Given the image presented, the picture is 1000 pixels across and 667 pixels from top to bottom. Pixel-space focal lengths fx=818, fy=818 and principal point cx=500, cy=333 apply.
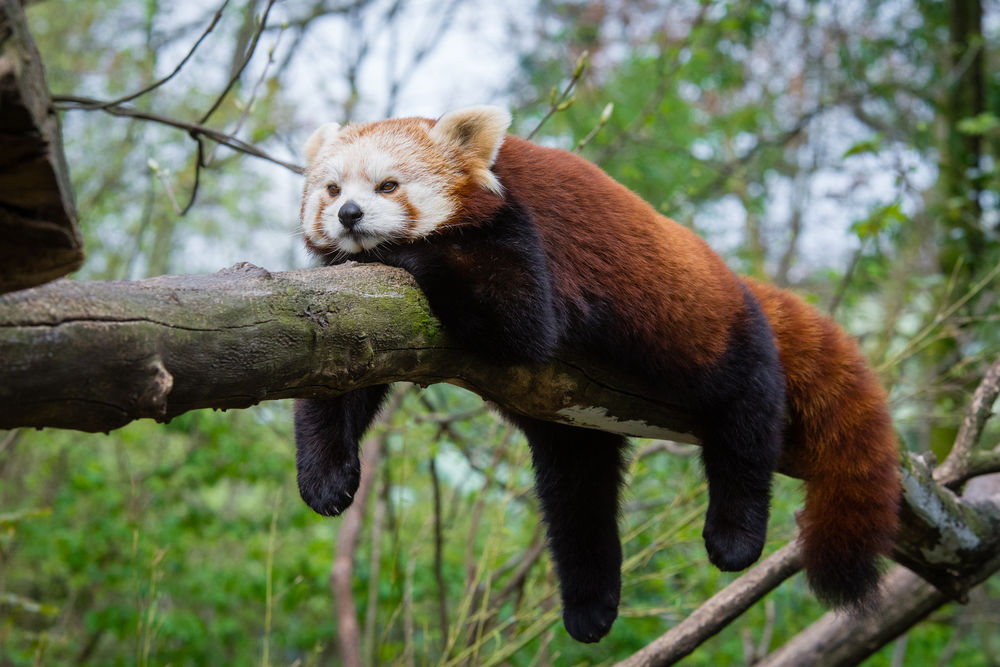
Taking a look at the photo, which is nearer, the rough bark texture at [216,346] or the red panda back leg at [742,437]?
the rough bark texture at [216,346]

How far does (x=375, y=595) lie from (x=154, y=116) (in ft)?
9.96

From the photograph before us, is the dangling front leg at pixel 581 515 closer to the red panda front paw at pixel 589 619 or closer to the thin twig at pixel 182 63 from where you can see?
the red panda front paw at pixel 589 619

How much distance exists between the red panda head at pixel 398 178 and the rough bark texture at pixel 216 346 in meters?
0.51

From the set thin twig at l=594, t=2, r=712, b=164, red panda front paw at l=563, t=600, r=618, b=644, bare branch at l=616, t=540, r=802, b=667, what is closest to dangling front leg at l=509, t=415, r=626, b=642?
red panda front paw at l=563, t=600, r=618, b=644

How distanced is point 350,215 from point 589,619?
6.11ft

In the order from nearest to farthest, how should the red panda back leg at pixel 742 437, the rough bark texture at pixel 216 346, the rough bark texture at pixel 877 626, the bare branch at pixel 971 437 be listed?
the rough bark texture at pixel 216 346 → the red panda back leg at pixel 742 437 → the bare branch at pixel 971 437 → the rough bark texture at pixel 877 626

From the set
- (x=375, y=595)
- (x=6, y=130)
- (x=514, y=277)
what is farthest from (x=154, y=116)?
(x=375, y=595)

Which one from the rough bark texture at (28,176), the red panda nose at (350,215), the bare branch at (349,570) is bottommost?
the bare branch at (349,570)

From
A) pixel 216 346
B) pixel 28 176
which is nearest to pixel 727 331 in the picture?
pixel 216 346

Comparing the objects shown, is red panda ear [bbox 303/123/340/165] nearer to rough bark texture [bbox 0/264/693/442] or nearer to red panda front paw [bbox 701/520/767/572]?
rough bark texture [bbox 0/264/693/442]

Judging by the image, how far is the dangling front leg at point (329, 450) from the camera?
264 cm

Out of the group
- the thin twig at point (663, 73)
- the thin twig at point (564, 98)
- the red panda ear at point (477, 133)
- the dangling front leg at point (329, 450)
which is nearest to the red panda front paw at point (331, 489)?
the dangling front leg at point (329, 450)

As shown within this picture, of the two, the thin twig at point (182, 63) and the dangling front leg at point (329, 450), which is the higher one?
the thin twig at point (182, 63)

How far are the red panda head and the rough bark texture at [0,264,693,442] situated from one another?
508 millimetres
